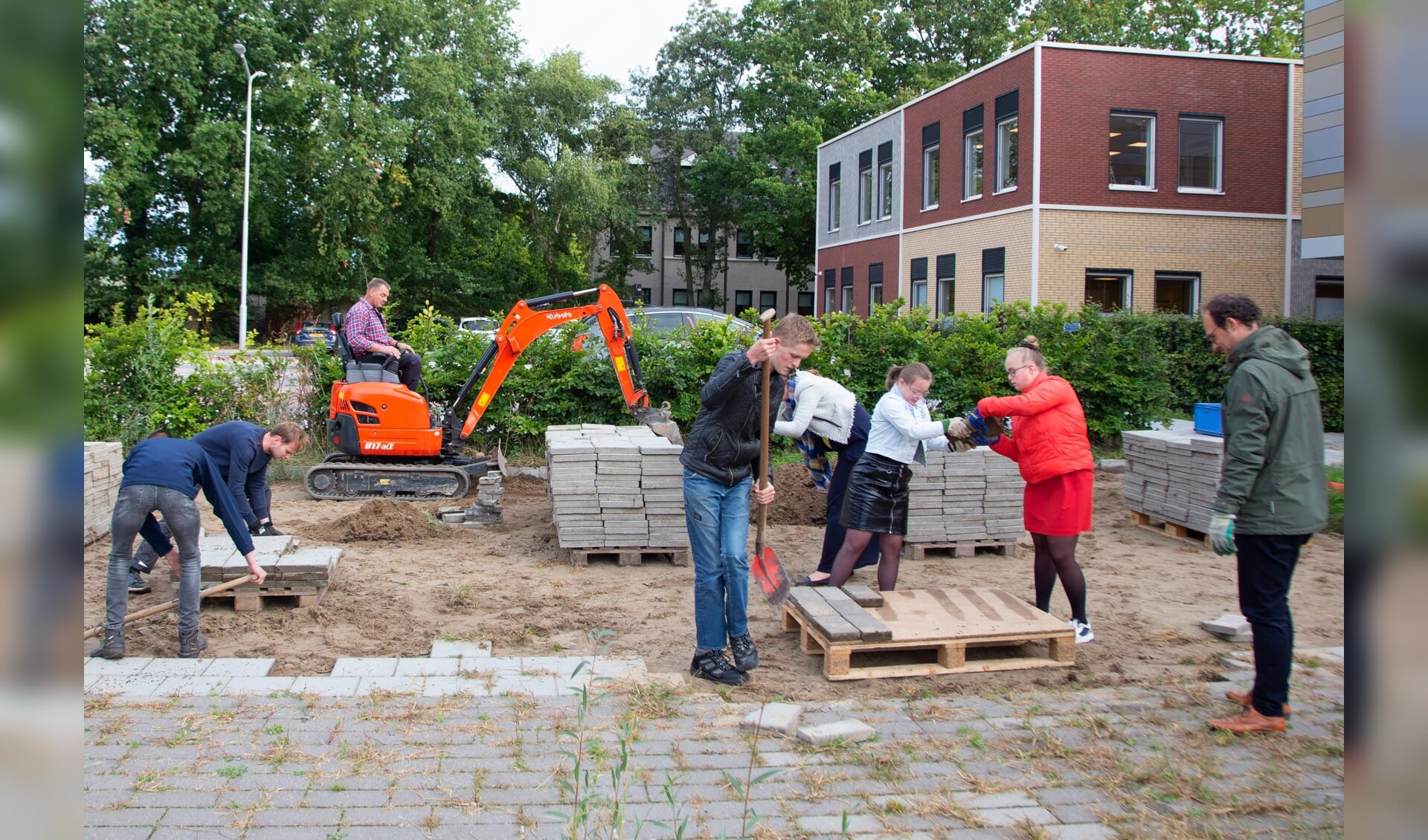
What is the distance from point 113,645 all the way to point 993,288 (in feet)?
75.7

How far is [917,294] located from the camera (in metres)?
30.4

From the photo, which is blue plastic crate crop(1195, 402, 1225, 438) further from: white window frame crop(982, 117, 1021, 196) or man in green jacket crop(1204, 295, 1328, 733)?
white window frame crop(982, 117, 1021, 196)

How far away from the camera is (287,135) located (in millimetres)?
41125

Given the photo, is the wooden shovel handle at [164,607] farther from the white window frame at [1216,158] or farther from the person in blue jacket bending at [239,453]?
the white window frame at [1216,158]

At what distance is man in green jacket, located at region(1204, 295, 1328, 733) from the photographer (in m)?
4.94

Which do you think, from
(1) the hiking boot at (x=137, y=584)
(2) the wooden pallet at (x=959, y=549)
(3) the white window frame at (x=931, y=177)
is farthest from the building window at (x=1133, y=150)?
(1) the hiking boot at (x=137, y=584)

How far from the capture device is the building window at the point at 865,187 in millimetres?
33969

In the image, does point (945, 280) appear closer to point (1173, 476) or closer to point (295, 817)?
point (1173, 476)

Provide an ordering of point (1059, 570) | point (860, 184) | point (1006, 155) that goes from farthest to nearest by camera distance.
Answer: point (860, 184) → point (1006, 155) → point (1059, 570)

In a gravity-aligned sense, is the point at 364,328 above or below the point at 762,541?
above

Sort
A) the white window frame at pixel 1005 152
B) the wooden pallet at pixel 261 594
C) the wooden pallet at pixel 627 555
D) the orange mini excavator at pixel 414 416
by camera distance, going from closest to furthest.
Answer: the wooden pallet at pixel 261 594 < the wooden pallet at pixel 627 555 < the orange mini excavator at pixel 414 416 < the white window frame at pixel 1005 152

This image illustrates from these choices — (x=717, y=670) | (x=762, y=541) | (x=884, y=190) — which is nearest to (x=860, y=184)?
(x=884, y=190)

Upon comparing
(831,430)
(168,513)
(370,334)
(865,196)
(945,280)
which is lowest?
(168,513)

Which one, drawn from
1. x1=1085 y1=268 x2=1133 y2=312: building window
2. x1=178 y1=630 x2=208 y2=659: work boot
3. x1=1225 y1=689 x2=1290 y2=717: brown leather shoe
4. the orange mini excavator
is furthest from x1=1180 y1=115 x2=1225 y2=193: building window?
x1=178 y1=630 x2=208 y2=659: work boot
